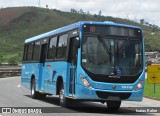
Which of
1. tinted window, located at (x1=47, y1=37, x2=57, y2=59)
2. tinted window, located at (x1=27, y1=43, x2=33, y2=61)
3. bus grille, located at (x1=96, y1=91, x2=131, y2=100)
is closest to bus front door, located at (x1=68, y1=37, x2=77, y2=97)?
bus grille, located at (x1=96, y1=91, x2=131, y2=100)

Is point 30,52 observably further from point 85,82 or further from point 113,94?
point 113,94

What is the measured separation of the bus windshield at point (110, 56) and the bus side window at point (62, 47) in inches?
64.7

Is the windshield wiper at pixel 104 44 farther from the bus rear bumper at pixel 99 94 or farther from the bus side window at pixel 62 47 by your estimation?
the bus side window at pixel 62 47

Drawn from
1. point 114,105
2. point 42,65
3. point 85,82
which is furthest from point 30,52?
point 85,82

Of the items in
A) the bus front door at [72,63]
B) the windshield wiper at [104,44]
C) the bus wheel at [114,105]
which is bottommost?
the bus wheel at [114,105]

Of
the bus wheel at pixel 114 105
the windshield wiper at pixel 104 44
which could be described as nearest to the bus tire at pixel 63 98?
the bus wheel at pixel 114 105

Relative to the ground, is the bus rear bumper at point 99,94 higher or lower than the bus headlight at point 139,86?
lower

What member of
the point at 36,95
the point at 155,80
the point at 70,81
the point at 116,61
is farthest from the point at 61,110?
the point at 155,80

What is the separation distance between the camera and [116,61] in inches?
669

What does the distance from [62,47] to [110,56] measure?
8.26 ft

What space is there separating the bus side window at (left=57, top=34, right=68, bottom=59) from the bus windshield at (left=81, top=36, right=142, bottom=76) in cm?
164

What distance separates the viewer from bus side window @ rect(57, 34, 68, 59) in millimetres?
18594

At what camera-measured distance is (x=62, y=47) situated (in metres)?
18.9

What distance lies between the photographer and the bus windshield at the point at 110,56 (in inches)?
665
